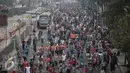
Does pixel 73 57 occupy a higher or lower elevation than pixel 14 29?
lower

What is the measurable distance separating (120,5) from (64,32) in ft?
42.8

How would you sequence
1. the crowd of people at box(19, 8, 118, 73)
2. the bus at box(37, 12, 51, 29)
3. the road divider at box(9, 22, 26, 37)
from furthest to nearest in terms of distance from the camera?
the bus at box(37, 12, 51, 29), the road divider at box(9, 22, 26, 37), the crowd of people at box(19, 8, 118, 73)

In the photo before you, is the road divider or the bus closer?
the road divider

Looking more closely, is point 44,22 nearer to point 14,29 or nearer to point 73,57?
point 14,29

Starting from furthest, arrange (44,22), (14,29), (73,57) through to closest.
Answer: (44,22) < (14,29) < (73,57)

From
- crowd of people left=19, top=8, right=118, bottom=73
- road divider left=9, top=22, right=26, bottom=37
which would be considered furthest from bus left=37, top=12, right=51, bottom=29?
crowd of people left=19, top=8, right=118, bottom=73

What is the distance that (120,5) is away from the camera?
30.6 meters

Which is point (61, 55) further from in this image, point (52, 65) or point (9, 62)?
point (9, 62)

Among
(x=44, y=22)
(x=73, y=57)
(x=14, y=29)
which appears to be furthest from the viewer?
(x=44, y=22)

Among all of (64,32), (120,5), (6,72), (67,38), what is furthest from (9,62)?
(64,32)

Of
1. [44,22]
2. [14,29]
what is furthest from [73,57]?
[44,22]

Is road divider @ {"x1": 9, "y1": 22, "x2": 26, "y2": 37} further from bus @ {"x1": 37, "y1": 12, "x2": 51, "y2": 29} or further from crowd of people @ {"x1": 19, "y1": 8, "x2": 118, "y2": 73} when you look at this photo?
bus @ {"x1": 37, "y1": 12, "x2": 51, "y2": 29}

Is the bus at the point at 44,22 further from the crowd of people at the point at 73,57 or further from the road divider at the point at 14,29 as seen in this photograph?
the crowd of people at the point at 73,57

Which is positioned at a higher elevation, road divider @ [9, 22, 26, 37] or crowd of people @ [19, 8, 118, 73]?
road divider @ [9, 22, 26, 37]
